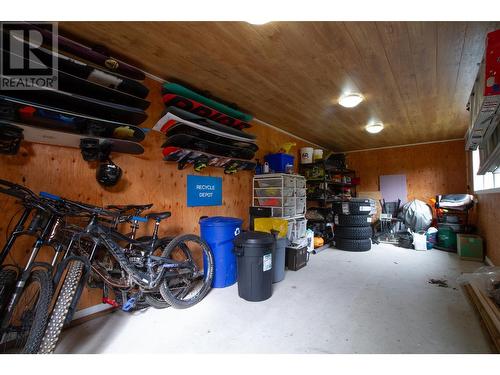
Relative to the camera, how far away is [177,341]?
64.8 inches

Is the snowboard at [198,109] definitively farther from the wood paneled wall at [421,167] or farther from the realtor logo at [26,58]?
the wood paneled wall at [421,167]

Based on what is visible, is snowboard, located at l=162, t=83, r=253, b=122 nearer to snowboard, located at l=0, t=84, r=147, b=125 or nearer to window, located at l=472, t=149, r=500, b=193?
snowboard, located at l=0, t=84, r=147, b=125

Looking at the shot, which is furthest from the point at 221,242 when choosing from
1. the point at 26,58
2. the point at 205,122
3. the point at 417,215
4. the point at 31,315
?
the point at 417,215

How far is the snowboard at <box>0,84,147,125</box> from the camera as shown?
157 cm

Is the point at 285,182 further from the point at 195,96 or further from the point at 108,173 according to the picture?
the point at 108,173

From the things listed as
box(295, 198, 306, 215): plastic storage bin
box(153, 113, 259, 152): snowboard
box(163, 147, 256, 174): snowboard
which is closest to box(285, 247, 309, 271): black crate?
box(295, 198, 306, 215): plastic storage bin

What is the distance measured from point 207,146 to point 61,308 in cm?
194

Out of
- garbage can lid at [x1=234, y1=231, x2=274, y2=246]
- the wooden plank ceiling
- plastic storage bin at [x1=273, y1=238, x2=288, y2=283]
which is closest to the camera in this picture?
the wooden plank ceiling

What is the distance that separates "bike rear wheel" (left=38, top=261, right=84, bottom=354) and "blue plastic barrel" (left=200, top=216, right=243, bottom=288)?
49.5 inches

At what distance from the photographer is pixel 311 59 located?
2.21m

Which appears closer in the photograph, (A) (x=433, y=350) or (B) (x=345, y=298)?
(A) (x=433, y=350)

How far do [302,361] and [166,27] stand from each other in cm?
262
